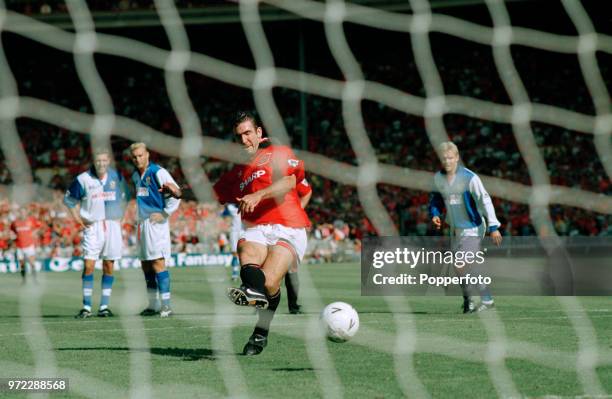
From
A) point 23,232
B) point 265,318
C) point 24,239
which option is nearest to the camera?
point 265,318

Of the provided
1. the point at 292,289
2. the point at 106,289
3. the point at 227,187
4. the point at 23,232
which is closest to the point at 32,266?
the point at 23,232

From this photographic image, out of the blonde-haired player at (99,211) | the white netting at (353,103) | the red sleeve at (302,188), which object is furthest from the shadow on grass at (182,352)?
the blonde-haired player at (99,211)

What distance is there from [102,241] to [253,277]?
4721 millimetres

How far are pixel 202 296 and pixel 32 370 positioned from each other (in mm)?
6902

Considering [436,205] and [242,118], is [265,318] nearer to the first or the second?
[242,118]

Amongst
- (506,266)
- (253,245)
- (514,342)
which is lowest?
(506,266)

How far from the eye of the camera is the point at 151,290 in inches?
403

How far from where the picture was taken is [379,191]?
78.5ft

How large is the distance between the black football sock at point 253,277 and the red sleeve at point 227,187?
936 mm

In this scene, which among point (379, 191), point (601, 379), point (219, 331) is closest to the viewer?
point (601, 379)

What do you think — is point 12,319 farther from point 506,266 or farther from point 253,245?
point 506,266

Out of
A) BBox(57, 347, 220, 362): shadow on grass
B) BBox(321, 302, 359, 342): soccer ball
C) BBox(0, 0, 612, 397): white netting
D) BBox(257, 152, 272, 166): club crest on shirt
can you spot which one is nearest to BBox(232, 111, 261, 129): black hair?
BBox(257, 152, 272, 166): club crest on shirt

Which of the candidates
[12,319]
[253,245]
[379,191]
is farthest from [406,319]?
[379,191]

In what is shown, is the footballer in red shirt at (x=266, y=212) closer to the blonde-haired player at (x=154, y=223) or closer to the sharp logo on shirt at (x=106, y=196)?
the blonde-haired player at (x=154, y=223)
